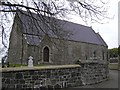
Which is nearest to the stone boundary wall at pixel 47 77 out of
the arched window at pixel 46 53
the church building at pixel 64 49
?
the church building at pixel 64 49

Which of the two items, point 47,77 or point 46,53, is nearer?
point 47,77

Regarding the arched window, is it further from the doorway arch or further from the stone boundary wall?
the stone boundary wall

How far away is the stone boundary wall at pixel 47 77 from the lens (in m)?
12.4

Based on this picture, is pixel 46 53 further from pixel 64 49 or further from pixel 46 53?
pixel 64 49

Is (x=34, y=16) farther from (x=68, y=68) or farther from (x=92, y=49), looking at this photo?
(x=92, y=49)

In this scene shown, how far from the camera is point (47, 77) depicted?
13.4 m

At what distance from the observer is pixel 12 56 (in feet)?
130

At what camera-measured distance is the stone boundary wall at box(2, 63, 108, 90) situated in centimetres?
1238

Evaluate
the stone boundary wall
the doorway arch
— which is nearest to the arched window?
the doorway arch

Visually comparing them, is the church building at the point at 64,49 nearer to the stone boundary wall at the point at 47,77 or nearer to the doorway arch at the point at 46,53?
the doorway arch at the point at 46,53

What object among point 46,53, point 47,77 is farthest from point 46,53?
point 47,77

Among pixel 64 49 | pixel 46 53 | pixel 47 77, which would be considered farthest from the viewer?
pixel 46 53

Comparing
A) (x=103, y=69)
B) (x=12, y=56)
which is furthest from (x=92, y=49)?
(x=103, y=69)

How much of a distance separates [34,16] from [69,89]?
14.9ft
